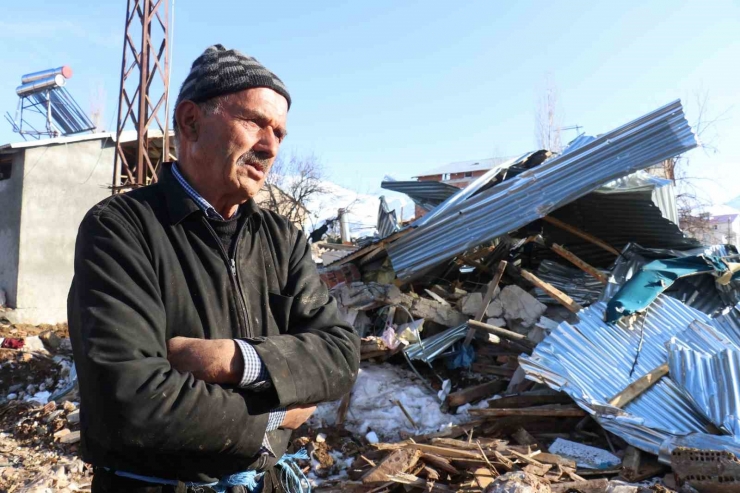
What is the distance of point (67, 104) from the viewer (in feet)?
61.6

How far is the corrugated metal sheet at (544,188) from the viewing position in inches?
253

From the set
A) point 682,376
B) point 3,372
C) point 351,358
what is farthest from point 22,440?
point 682,376

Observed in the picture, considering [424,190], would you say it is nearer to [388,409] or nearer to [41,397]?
[388,409]

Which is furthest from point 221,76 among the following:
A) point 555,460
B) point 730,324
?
point 730,324

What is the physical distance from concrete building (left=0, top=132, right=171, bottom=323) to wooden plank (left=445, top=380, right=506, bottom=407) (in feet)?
29.6

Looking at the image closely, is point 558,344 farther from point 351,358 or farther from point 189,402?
point 189,402

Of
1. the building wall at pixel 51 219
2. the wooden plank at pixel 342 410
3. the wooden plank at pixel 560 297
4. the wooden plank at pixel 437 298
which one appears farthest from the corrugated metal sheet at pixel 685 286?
the building wall at pixel 51 219

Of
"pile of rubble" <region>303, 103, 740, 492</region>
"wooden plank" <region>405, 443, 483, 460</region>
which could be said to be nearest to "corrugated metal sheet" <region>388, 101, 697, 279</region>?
"pile of rubble" <region>303, 103, 740, 492</region>

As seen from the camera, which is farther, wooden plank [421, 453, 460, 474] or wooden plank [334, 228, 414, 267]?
wooden plank [334, 228, 414, 267]

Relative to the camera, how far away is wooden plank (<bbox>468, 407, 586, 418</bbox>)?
5266 millimetres

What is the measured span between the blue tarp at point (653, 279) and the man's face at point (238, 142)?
5.29 meters

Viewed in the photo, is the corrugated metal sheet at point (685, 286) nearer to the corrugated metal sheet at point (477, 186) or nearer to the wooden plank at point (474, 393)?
the wooden plank at point (474, 393)

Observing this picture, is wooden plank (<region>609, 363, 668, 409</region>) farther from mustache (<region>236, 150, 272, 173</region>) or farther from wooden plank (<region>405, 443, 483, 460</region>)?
mustache (<region>236, 150, 272, 173</region>)

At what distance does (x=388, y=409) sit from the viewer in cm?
612
